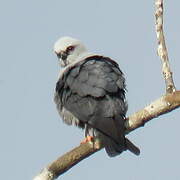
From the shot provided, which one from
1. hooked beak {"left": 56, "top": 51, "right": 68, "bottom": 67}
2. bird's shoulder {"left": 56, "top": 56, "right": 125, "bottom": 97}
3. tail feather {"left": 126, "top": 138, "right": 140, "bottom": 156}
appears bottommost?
tail feather {"left": 126, "top": 138, "right": 140, "bottom": 156}

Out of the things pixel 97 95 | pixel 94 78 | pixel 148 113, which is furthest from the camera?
pixel 94 78

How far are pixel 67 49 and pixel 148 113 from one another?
3048 mm

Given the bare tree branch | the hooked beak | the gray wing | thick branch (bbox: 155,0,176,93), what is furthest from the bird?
the hooked beak

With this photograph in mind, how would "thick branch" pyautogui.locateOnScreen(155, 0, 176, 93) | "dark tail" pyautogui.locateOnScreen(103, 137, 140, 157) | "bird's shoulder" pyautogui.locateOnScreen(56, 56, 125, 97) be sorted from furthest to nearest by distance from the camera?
"bird's shoulder" pyautogui.locateOnScreen(56, 56, 125, 97), "dark tail" pyautogui.locateOnScreen(103, 137, 140, 157), "thick branch" pyautogui.locateOnScreen(155, 0, 176, 93)

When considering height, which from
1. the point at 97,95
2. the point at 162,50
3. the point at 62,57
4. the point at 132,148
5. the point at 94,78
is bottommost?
the point at 132,148

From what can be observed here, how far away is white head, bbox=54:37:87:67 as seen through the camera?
700 centimetres

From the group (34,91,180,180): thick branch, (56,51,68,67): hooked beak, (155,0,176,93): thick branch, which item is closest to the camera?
(34,91,180,180): thick branch

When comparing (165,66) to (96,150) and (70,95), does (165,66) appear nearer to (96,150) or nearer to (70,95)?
(96,150)

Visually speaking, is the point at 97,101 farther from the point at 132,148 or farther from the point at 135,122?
the point at 135,122

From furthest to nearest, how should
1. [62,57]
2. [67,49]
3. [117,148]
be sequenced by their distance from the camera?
[67,49]
[62,57]
[117,148]

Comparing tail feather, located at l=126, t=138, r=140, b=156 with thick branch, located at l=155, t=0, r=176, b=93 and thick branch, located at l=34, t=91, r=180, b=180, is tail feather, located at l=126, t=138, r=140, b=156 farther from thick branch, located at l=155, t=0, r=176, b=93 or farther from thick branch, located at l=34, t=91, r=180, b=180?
thick branch, located at l=155, t=0, r=176, b=93

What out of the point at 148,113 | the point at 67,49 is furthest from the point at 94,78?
the point at 67,49

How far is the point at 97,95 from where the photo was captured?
519 centimetres

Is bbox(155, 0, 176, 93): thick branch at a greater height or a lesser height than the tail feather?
greater
